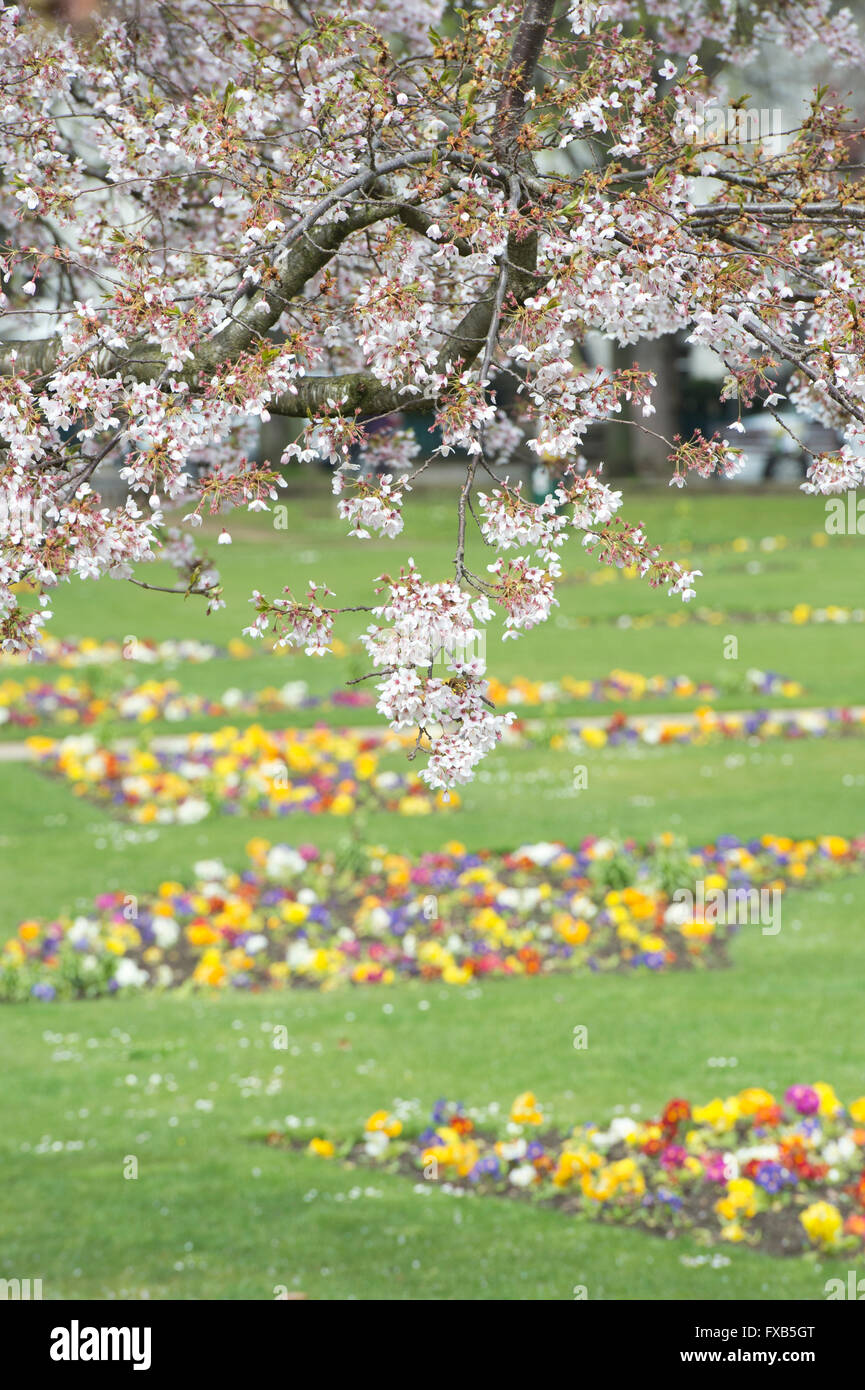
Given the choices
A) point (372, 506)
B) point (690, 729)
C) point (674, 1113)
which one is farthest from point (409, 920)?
point (372, 506)

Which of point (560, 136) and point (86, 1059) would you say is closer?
point (560, 136)

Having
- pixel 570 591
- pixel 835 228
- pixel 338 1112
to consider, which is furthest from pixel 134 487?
pixel 570 591

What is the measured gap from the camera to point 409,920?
25.9 feet

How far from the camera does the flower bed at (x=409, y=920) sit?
7387 mm

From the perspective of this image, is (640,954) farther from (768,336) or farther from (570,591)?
(570,591)

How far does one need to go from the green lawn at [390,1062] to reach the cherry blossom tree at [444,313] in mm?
2611

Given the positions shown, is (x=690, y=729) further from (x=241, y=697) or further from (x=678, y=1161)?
(x=678, y=1161)

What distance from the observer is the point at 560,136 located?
3.44 metres

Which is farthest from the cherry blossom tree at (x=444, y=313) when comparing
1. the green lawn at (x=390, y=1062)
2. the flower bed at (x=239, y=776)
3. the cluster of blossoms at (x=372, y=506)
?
the flower bed at (x=239, y=776)

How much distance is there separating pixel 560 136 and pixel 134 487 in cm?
130

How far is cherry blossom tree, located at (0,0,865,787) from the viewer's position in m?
3.11
